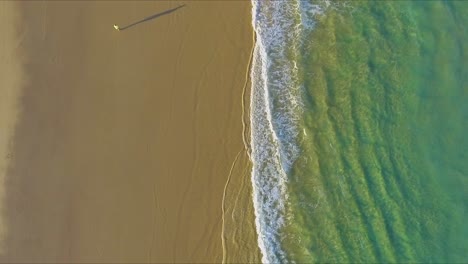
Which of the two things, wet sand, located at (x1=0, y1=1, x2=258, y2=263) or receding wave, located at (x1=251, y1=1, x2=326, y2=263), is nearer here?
wet sand, located at (x1=0, y1=1, x2=258, y2=263)

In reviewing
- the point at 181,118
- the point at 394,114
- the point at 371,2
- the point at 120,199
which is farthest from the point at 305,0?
the point at 120,199

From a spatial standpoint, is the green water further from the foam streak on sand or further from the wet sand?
the wet sand

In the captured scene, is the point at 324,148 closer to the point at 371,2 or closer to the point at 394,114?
the point at 394,114

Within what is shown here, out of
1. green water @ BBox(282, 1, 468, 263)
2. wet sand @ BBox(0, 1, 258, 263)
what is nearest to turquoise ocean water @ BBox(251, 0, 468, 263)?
green water @ BBox(282, 1, 468, 263)

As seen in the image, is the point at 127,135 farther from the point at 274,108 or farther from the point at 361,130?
the point at 361,130

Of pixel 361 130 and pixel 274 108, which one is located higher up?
pixel 274 108

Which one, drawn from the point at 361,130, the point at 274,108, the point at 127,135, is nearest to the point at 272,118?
the point at 274,108
